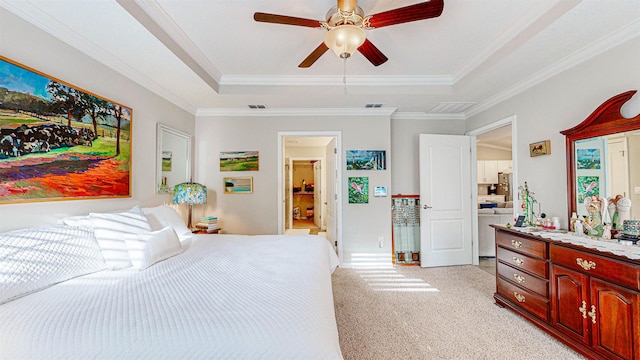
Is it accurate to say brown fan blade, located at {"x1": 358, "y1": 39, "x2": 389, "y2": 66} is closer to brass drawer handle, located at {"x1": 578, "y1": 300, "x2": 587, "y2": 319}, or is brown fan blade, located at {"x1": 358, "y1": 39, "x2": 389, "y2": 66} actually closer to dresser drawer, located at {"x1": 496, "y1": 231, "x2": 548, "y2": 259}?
dresser drawer, located at {"x1": 496, "y1": 231, "x2": 548, "y2": 259}

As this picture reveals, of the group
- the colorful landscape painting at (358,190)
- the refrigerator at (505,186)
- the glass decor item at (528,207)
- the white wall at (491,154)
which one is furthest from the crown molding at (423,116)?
the refrigerator at (505,186)

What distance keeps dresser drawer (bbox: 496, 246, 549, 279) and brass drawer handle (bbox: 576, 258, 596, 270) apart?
0.89ft

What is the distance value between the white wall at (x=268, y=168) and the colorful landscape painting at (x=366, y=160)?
0.07m

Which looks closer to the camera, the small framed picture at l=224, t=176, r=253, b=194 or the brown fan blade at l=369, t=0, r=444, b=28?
the brown fan blade at l=369, t=0, r=444, b=28

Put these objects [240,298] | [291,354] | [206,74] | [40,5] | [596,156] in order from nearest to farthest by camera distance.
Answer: [291,354] → [240,298] → [40,5] → [596,156] → [206,74]

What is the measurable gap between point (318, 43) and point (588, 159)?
2.62 metres

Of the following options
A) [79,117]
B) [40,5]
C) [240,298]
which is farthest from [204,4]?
[240,298]

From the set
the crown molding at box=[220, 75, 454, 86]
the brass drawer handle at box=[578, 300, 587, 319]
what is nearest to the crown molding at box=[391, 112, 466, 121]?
the crown molding at box=[220, 75, 454, 86]

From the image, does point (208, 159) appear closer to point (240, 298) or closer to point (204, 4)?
point (204, 4)

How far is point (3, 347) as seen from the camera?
0.87m

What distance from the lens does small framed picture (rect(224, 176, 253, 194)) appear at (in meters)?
3.89

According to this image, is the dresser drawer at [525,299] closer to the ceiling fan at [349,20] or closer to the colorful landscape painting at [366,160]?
the colorful landscape painting at [366,160]

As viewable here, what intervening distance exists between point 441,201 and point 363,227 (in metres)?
1.27

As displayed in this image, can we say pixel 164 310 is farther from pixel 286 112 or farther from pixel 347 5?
pixel 286 112
